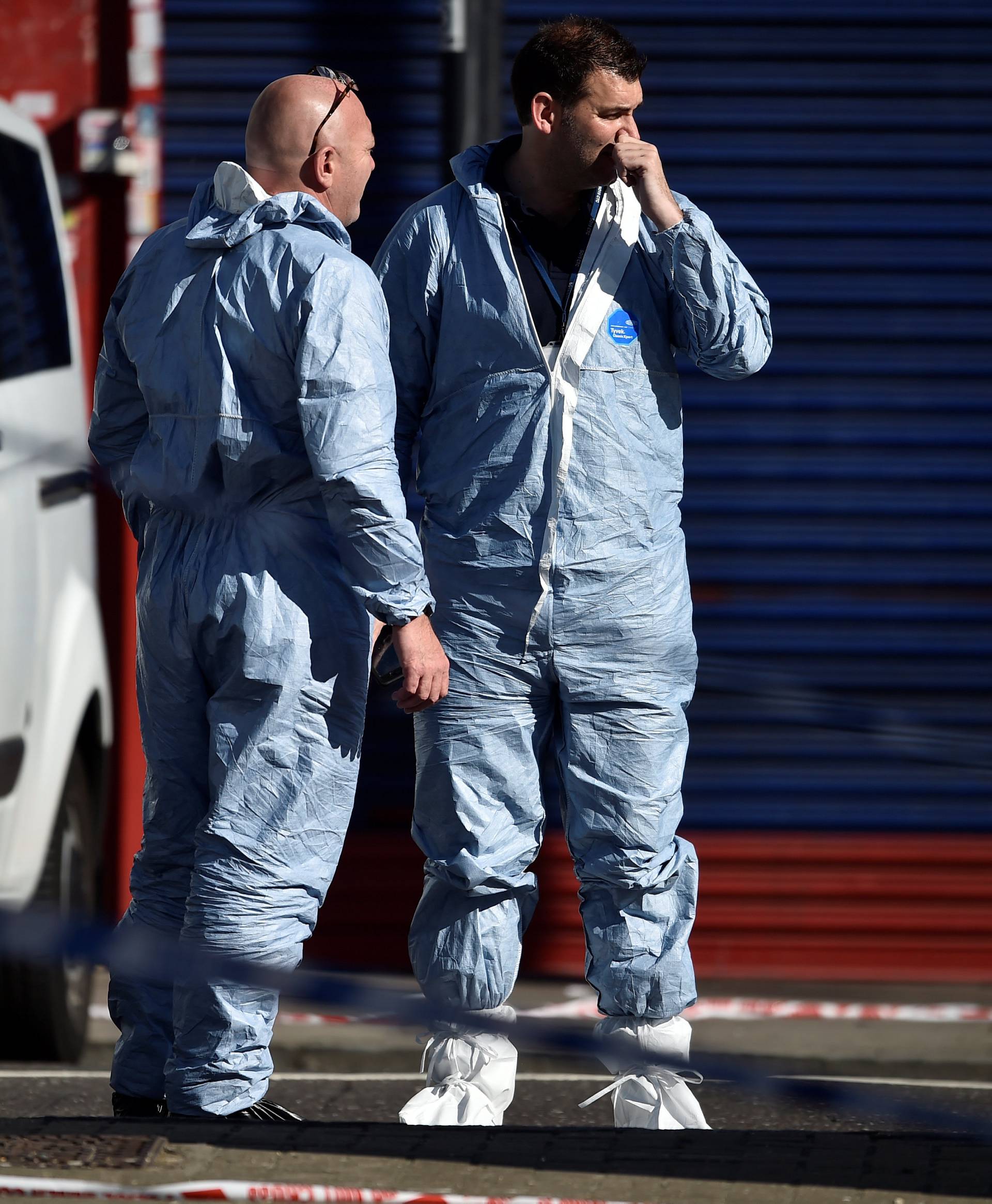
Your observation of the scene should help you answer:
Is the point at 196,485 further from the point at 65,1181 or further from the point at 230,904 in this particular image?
the point at 65,1181

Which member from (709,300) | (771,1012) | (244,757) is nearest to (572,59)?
(709,300)

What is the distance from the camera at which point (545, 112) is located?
3.10m

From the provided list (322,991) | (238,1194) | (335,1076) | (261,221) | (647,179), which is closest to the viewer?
(322,991)

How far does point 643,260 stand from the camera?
3135 millimetres

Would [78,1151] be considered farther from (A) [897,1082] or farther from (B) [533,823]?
(A) [897,1082]

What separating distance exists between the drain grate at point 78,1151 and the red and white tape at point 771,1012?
7.49ft

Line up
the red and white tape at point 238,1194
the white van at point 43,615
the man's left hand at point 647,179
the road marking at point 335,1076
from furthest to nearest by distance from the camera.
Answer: the road marking at point 335,1076, the white van at point 43,615, the man's left hand at point 647,179, the red and white tape at point 238,1194

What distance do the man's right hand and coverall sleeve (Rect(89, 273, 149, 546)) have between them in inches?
21.4

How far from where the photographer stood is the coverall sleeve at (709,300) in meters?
2.99

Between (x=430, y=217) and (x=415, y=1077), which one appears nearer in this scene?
(x=430, y=217)

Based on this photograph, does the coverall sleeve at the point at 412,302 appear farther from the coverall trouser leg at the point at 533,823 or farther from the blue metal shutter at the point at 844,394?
the blue metal shutter at the point at 844,394

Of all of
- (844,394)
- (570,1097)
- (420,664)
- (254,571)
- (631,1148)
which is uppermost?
(254,571)

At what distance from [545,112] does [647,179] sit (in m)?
0.25

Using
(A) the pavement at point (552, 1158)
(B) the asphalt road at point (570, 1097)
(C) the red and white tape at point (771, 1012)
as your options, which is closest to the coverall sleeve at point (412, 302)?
(A) the pavement at point (552, 1158)
